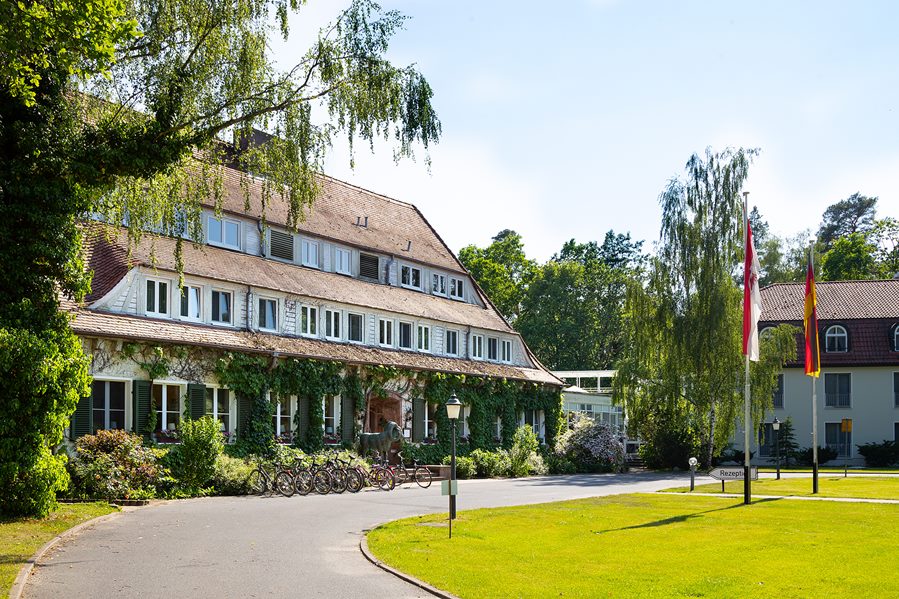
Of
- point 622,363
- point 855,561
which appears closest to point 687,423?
point 622,363

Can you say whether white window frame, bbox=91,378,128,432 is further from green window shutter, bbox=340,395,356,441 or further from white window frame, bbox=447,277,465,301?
white window frame, bbox=447,277,465,301

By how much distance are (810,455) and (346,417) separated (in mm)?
32169

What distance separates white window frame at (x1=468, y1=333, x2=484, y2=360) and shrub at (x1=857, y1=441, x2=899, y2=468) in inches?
989

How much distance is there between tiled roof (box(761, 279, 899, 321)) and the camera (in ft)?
196

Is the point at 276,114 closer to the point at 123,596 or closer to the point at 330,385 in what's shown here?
the point at 123,596

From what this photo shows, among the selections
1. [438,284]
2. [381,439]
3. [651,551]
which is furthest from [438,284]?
[651,551]

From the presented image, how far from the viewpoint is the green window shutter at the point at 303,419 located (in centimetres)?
3331

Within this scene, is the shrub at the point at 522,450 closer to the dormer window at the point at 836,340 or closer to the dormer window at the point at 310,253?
the dormer window at the point at 310,253

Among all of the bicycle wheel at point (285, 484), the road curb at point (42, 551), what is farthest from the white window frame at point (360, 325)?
the road curb at point (42, 551)

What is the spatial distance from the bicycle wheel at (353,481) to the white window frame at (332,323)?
784 cm

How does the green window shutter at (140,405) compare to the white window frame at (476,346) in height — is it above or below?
below

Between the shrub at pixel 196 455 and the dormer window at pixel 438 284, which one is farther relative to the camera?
the dormer window at pixel 438 284

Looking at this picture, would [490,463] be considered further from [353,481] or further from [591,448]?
[353,481]

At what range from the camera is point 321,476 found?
93.4 ft
